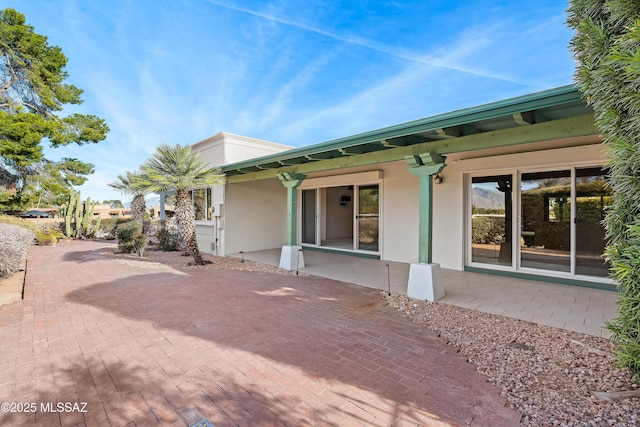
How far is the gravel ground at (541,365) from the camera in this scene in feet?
7.54

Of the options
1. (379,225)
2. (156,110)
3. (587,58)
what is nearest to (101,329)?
(587,58)

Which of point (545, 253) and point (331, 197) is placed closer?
point (545, 253)

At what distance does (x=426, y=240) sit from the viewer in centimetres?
552

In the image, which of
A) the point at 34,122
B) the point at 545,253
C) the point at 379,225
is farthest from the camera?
the point at 34,122

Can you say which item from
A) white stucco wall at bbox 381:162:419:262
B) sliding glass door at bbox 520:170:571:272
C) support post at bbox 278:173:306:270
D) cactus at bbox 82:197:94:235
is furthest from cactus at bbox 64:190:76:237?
sliding glass door at bbox 520:170:571:272

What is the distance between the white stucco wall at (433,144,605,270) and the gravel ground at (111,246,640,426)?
322 cm

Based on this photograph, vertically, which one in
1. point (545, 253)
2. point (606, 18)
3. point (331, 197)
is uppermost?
point (606, 18)

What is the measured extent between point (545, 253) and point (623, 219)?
4.99m

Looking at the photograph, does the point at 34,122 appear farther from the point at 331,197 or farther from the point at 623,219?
the point at 623,219

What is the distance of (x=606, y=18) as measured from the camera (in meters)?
2.55

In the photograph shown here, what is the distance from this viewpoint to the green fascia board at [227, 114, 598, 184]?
3949 mm

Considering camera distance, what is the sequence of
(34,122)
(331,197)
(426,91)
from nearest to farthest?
(331,197) → (426,91) → (34,122)

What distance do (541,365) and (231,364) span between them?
3370mm

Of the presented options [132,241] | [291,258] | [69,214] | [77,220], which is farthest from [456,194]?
[69,214]
